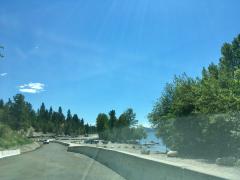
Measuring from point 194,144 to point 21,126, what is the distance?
512ft

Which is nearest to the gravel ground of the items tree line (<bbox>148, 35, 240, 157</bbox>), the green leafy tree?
tree line (<bbox>148, 35, 240, 157</bbox>)

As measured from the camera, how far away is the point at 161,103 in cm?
5966

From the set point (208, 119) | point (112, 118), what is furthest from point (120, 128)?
point (208, 119)

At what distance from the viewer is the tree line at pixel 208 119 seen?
31044 mm

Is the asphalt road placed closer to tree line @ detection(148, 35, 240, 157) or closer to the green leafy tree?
tree line @ detection(148, 35, 240, 157)

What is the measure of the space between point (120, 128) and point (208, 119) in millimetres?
122677

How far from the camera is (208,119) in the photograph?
33.6 metres

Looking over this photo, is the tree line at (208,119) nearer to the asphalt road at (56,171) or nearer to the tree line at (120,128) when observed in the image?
the asphalt road at (56,171)

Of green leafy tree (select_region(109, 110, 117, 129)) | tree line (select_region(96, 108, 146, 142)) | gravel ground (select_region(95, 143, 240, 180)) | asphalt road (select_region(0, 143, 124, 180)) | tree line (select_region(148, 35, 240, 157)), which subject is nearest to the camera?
gravel ground (select_region(95, 143, 240, 180))

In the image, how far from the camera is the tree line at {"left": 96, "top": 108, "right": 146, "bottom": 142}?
147887 millimetres

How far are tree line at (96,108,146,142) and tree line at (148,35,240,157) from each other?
95.6 metres

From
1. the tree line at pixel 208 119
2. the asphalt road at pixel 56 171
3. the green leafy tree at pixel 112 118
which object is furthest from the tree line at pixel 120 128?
the asphalt road at pixel 56 171

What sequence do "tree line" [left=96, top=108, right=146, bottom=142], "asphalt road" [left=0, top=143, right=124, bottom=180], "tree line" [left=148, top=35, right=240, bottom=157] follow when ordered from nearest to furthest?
"asphalt road" [left=0, top=143, right=124, bottom=180] < "tree line" [left=148, top=35, right=240, bottom=157] < "tree line" [left=96, top=108, right=146, bottom=142]

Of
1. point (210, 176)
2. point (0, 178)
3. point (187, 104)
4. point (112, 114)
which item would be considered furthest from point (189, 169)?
point (112, 114)
